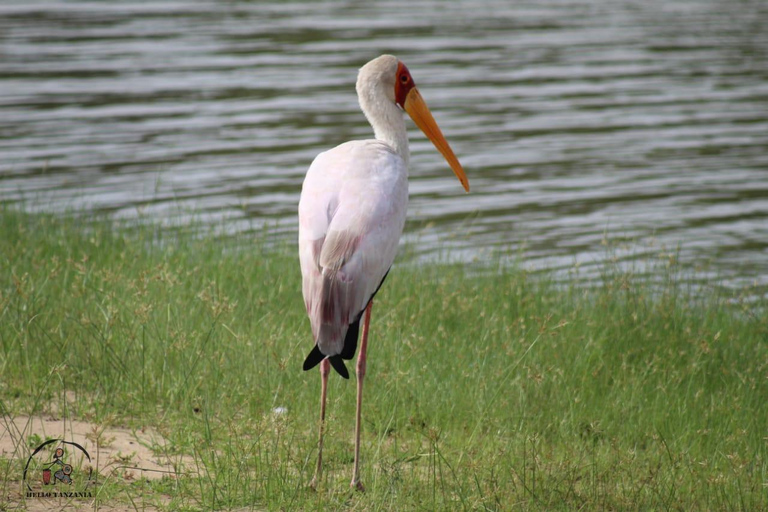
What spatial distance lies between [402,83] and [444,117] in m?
9.44

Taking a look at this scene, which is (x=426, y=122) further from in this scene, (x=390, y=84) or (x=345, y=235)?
(x=345, y=235)

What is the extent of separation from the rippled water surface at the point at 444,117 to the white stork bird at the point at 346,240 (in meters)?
3.45

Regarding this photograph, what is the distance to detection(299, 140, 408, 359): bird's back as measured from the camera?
13.8 feet

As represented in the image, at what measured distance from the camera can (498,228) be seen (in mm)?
10062

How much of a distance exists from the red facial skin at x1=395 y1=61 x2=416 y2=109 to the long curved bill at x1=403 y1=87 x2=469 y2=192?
0.04m

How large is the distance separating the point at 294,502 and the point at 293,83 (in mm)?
13346

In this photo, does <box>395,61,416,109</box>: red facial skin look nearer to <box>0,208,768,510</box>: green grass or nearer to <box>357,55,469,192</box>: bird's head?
<box>357,55,469,192</box>: bird's head

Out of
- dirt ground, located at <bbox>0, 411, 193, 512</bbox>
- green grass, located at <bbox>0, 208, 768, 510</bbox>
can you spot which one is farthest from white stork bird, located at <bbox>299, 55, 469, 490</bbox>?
dirt ground, located at <bbox>0, 411, 193, 512</bbox>

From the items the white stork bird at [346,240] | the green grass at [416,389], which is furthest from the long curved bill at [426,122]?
the green grass at [416,389]

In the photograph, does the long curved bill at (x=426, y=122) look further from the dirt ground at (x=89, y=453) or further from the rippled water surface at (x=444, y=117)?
the rippled water surface at (x=444, y=117)

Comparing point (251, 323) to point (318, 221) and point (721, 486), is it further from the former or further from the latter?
point (721, 486)

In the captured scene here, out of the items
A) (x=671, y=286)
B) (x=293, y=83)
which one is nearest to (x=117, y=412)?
(x=671, y=286)

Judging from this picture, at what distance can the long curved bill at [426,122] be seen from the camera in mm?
5270

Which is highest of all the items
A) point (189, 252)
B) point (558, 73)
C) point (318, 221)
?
point (318, 221)
